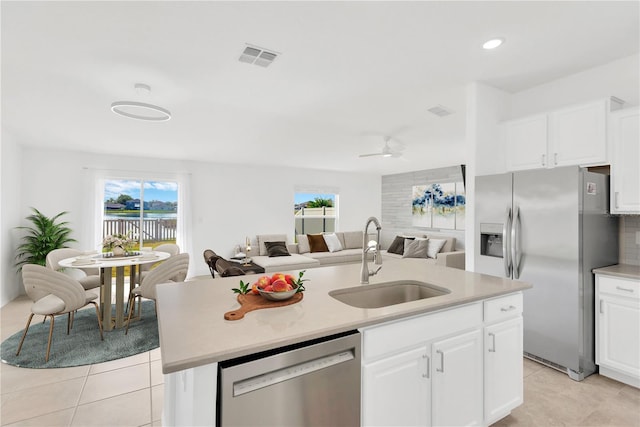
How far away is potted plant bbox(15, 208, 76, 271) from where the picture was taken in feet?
15.6

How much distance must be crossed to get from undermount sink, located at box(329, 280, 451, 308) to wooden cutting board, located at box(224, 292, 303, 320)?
1.03 ft

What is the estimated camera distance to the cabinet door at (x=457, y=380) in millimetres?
1536

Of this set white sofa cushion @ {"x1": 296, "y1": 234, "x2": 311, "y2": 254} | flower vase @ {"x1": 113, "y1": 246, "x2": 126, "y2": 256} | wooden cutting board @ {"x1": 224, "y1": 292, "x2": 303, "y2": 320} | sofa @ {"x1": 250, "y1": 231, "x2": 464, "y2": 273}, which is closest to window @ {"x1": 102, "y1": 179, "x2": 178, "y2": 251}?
sofa @ {"x1": 250, "y1": 231, "x2": 464, "y2": 273}

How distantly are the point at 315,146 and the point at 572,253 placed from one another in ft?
12.5

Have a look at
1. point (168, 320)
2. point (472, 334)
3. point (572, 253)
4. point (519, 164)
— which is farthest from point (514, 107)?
point (168, 320)

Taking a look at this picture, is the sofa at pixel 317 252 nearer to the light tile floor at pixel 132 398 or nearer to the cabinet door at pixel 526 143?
the cabinet door at pixel 526 143

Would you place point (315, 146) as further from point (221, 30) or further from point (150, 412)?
point (150, 412)

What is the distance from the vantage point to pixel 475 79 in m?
2.82

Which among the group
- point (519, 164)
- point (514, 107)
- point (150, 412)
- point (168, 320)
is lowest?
point (150, 412)

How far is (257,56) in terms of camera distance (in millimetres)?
2346

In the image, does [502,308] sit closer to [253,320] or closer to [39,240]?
[253,320]

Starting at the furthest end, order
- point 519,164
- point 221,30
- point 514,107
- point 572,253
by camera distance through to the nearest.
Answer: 1. point 514,107
2. point 519,164
3. point 572,253
4. point 221,30

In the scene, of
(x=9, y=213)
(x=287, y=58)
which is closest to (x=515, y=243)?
(x=287, y=58)

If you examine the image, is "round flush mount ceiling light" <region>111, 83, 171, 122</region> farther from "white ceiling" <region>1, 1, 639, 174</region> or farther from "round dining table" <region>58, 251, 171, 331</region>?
"round dining table" <region>58, 251, 171, 331</region>
